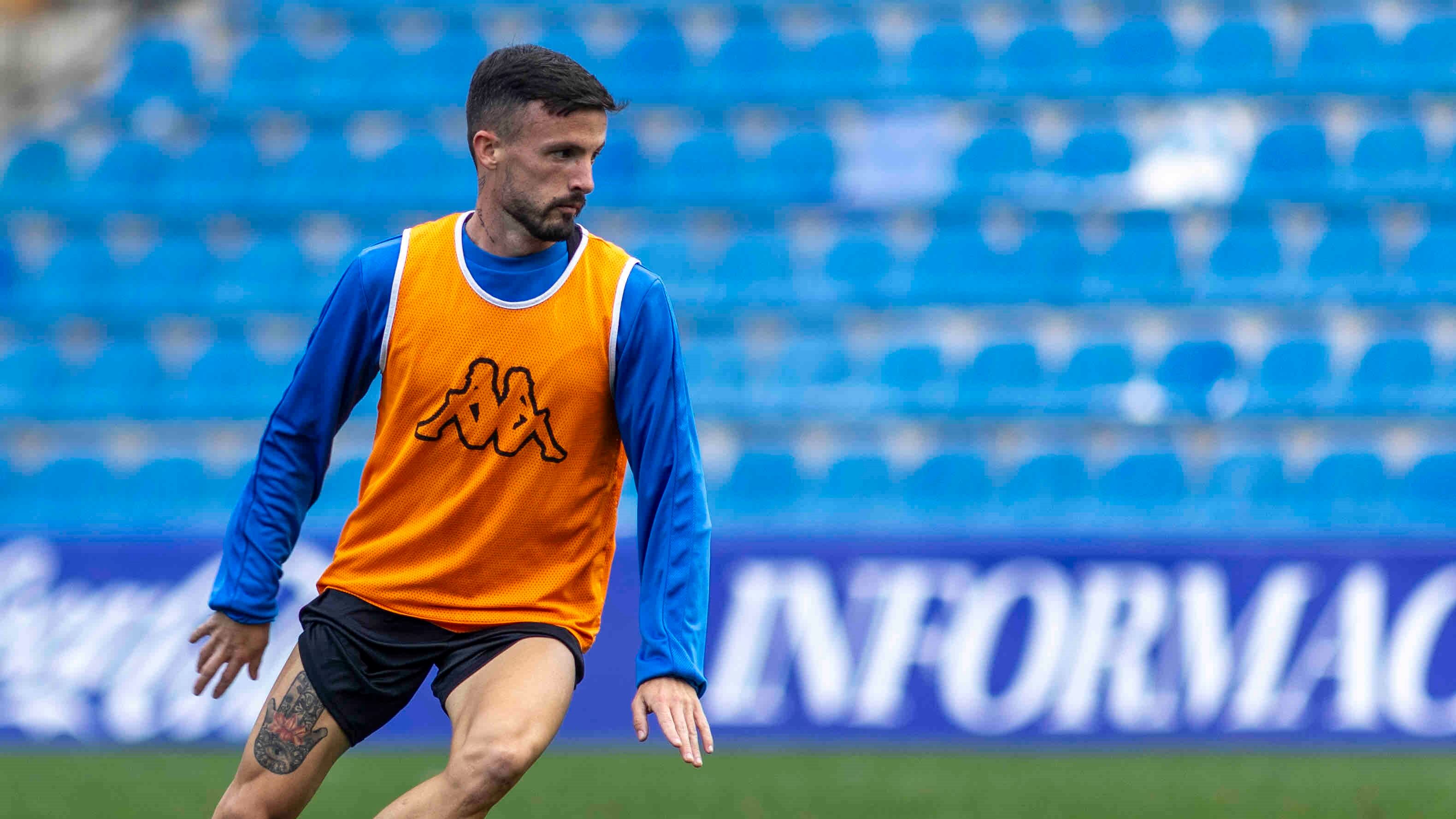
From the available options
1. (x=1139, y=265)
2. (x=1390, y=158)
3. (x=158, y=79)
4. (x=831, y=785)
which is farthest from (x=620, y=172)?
(x=831, y=785)

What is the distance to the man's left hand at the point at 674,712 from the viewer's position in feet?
11.1

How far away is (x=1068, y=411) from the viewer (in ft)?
35.8

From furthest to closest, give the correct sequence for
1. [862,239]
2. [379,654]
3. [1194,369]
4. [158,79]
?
1. [158,79]
2. [862,239]
3. [1194,369]
4. [379,654]

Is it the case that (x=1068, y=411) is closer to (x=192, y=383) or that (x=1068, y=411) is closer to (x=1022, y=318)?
(x=1022, y=318)

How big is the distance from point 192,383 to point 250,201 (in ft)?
4.92

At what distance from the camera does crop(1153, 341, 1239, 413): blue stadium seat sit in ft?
35.8

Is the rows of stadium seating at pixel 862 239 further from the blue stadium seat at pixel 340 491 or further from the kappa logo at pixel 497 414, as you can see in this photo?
the kappa logo at pixel 497 414

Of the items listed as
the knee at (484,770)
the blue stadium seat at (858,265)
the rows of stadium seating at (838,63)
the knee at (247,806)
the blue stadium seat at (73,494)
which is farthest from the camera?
the rows of stadium seating at (838,63)

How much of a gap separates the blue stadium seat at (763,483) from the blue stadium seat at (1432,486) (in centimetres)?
356

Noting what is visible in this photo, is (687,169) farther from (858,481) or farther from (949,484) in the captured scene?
(949,484)

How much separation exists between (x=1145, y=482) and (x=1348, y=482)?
3.84 feet

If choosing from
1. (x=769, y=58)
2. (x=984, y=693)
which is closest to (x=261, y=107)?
(x=769, y=58)

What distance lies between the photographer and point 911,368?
444 inches

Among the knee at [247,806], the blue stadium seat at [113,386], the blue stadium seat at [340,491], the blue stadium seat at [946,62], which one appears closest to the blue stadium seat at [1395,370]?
the blue stadium seat at [946,62]
